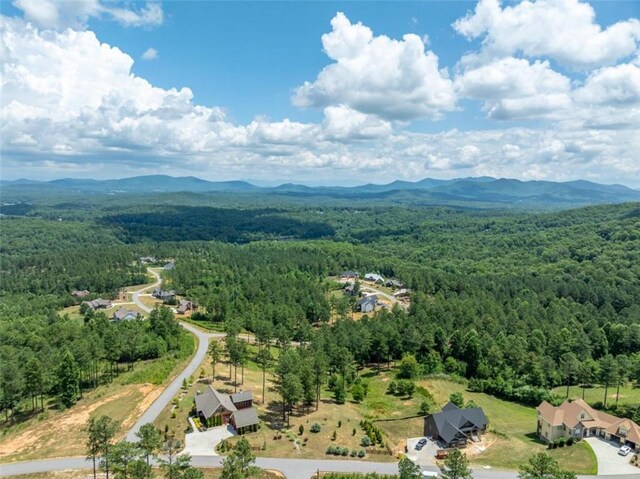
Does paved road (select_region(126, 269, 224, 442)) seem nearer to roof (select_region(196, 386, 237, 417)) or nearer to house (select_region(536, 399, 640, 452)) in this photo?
roof (select_region(196, 386, 237, 417))

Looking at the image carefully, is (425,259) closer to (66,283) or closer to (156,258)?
(156,258)

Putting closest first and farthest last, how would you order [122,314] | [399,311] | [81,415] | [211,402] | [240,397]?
[211,402], [81,415], [240,397], [399,311], [122,314]

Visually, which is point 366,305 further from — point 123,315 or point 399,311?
point 123,315

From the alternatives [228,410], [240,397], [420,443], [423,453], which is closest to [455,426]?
[420,443]

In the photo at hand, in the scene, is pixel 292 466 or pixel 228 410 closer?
pixel 292 466

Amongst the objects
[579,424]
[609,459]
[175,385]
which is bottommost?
[175,385]

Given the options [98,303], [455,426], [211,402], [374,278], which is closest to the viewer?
[455,426]
